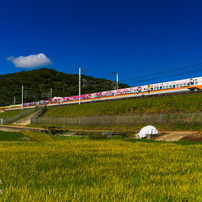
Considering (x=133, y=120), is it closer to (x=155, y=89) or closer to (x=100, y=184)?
(x=155, y=89)

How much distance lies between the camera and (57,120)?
44.5 m

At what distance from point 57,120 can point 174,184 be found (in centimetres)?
4200

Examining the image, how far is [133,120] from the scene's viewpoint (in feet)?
105

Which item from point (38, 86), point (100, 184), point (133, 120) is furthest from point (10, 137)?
point (38, 86)

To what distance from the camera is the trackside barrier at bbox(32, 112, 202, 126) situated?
26.2m

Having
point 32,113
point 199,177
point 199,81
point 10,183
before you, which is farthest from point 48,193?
point 32,113

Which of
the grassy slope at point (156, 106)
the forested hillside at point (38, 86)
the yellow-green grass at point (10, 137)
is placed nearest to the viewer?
the yellow-green grass at point (10, 137)

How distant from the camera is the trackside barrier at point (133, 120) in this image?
26.2 m

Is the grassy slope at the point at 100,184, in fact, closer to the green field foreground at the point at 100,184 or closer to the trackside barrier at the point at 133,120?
the green field foreground at the point at 100,184

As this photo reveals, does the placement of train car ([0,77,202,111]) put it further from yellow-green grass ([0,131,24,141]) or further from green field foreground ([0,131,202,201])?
green field foreground ([0,131,202,201])

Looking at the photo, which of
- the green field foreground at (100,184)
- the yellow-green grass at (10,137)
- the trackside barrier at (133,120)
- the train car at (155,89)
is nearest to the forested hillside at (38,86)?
the train car at (155,89)

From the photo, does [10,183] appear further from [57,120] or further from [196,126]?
[57,120]

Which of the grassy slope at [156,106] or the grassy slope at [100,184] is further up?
the grassy slope at [156,106]

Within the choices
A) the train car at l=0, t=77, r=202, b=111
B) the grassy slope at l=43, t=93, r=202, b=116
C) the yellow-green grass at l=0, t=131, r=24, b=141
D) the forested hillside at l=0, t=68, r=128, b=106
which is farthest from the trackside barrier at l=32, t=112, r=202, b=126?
the forested hillside at l=0, t=68, r=128, b=106
